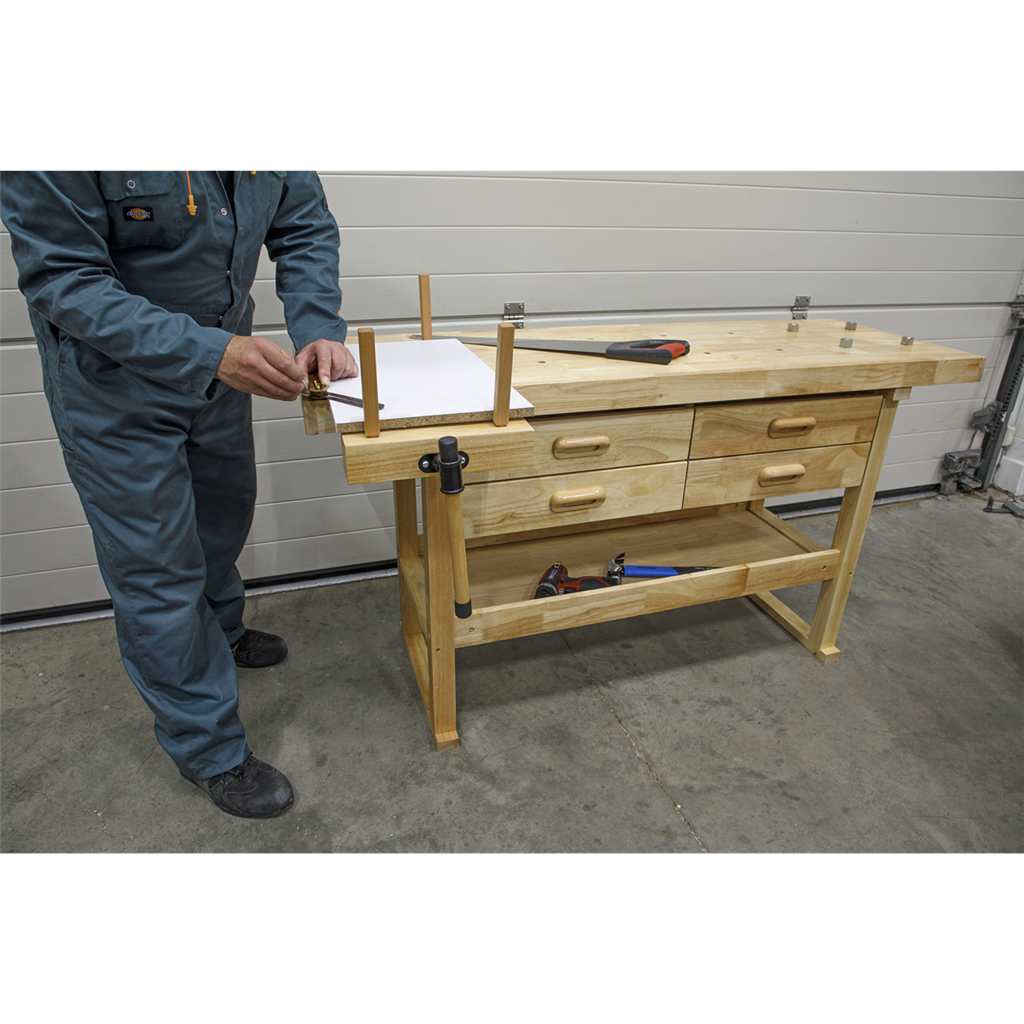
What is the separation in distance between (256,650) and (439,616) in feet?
2.96

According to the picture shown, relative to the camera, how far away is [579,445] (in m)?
1.53

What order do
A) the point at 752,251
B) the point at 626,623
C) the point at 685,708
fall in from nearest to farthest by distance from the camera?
the point at 685,708 < the point at 626,623 < the point at 752,251

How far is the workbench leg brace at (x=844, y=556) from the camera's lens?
188cm

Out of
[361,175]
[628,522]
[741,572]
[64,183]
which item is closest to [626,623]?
[628,522]

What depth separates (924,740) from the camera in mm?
1909

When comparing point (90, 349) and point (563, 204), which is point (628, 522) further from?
point (90, 349)

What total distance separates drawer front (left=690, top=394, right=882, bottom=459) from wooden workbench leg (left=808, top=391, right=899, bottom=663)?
0.14ft

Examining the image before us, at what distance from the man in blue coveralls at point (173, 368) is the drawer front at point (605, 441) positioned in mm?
461

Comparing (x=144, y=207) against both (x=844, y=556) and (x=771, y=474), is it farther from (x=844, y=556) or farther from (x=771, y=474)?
(x=844, y=556)

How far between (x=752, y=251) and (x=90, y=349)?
2419mm

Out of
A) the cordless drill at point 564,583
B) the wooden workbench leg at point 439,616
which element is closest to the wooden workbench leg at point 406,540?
the wooden workbench leg at point 439,616

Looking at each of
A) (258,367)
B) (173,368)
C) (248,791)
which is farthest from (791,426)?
(248,791)

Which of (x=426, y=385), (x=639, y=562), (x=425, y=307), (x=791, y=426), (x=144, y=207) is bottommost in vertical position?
(x=639, y=562)

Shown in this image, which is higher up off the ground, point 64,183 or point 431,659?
point 64,183
